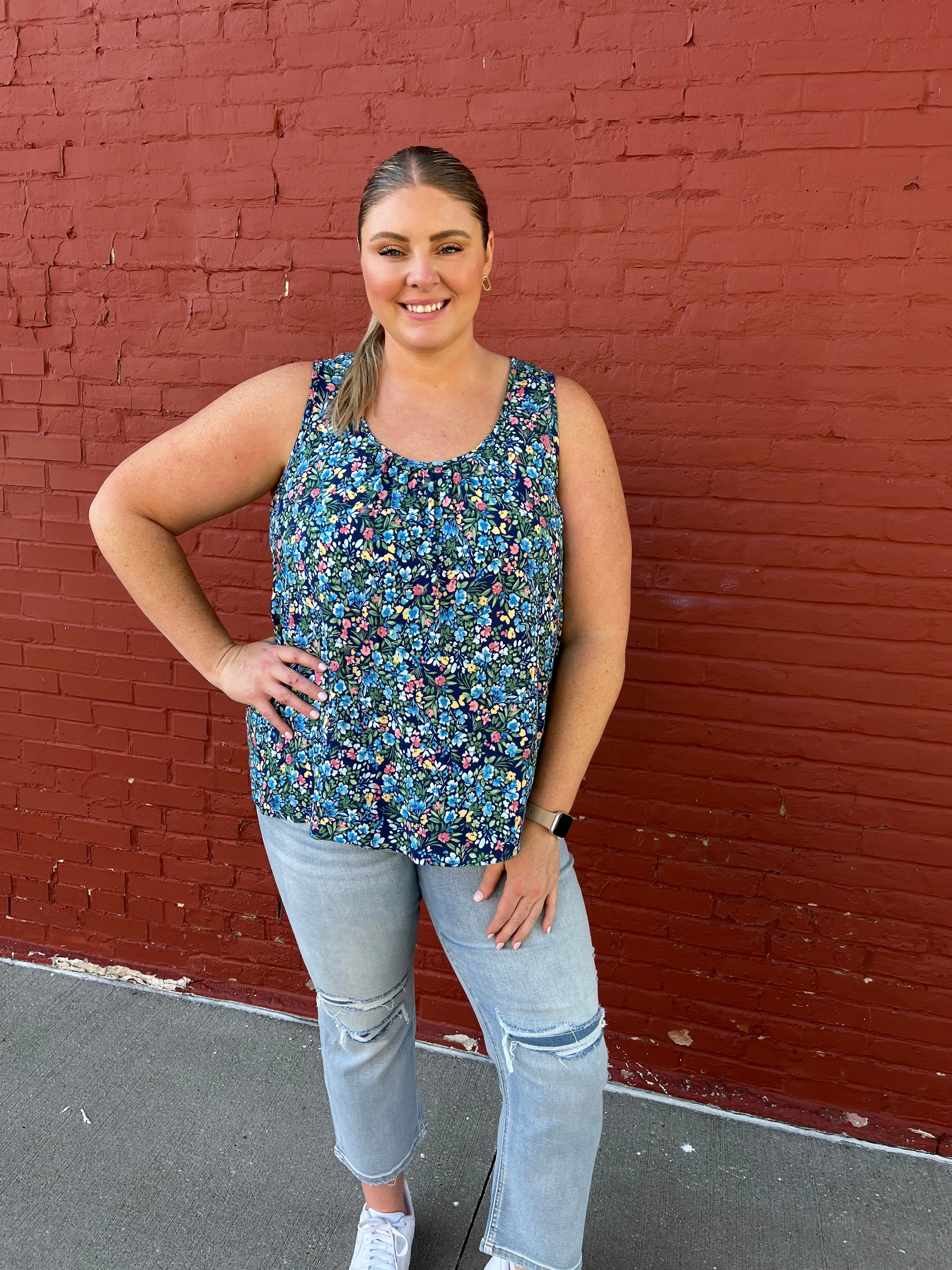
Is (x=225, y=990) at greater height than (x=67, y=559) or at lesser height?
lesser

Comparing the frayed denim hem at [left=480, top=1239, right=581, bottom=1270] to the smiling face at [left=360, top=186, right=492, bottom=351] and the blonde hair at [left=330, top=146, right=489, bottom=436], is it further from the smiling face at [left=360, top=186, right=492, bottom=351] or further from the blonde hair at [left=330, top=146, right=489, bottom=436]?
the smiling face at [left=360, top=186, right=492, bottom=351]

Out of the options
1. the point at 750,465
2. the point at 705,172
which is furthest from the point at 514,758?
the point at 705,172

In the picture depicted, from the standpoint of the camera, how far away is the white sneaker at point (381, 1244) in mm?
2102

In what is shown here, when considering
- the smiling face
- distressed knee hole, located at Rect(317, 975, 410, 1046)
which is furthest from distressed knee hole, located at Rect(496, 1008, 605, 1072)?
the smiling face

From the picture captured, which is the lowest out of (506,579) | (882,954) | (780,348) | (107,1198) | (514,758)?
(107,1198)

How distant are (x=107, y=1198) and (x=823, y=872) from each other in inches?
73.9

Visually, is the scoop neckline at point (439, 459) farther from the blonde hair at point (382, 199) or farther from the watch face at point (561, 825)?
the watch face at point (561, 825)

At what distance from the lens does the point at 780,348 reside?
2244mm

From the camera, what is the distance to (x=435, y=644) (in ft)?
5.49

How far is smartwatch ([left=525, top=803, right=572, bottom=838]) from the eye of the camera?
5.97 ft

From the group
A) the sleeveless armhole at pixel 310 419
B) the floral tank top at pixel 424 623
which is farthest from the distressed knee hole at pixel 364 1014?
the sleeveless armhole at pixel 310 419

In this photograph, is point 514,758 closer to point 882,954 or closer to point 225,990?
point 882,954

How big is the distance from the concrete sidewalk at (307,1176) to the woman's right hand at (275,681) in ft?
4.16

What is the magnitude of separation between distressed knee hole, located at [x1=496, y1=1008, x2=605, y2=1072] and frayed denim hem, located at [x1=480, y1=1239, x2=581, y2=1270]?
373 millimetres
